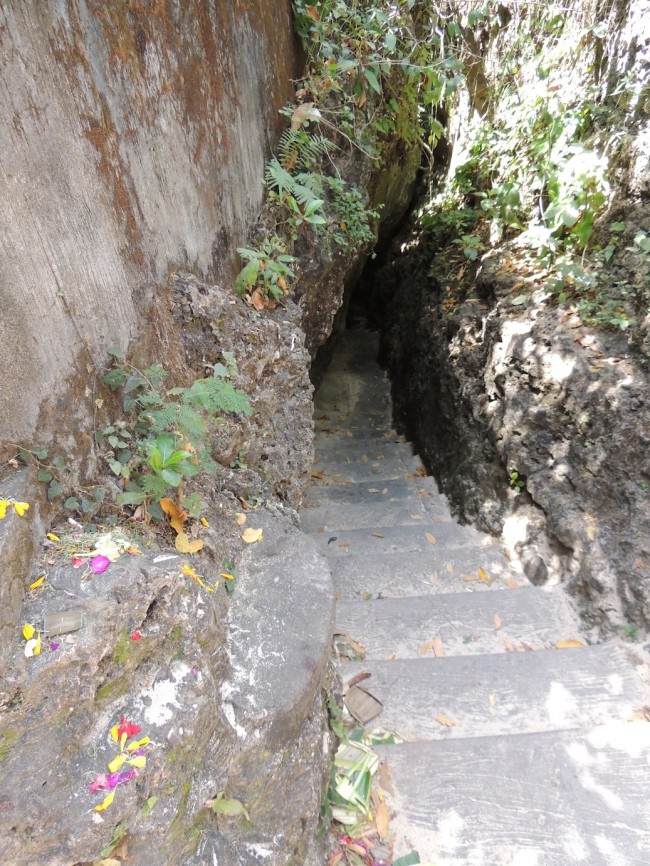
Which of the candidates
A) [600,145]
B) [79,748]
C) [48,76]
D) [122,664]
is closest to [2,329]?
[48,76]

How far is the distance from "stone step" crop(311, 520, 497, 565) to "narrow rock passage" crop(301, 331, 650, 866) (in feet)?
0.05

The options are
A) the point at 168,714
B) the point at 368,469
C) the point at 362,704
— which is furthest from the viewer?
the point at 368,469

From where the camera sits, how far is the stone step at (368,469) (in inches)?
230

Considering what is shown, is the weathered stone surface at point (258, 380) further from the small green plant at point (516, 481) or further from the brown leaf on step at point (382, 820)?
the small green plant at point (516, 481)

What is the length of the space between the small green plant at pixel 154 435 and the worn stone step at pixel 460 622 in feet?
5.74

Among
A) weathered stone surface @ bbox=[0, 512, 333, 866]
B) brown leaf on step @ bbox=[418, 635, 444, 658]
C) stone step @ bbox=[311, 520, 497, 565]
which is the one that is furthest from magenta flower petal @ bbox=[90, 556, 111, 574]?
stone step @ bbox=[311, 520, 497, 565]

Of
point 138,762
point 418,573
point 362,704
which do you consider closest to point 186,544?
point 138,762

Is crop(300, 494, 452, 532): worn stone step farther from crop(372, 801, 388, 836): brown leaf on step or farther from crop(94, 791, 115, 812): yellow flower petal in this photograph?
crop(94, 791, 115, 812): yellow flower petal

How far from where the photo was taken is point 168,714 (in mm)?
1406

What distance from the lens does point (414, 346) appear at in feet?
22.4

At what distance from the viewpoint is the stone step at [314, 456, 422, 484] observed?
584 centimetres

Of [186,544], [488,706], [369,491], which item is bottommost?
[369,491]

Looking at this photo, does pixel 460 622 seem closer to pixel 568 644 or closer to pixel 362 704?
pixel 568 644

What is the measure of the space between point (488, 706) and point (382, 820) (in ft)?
2.78
